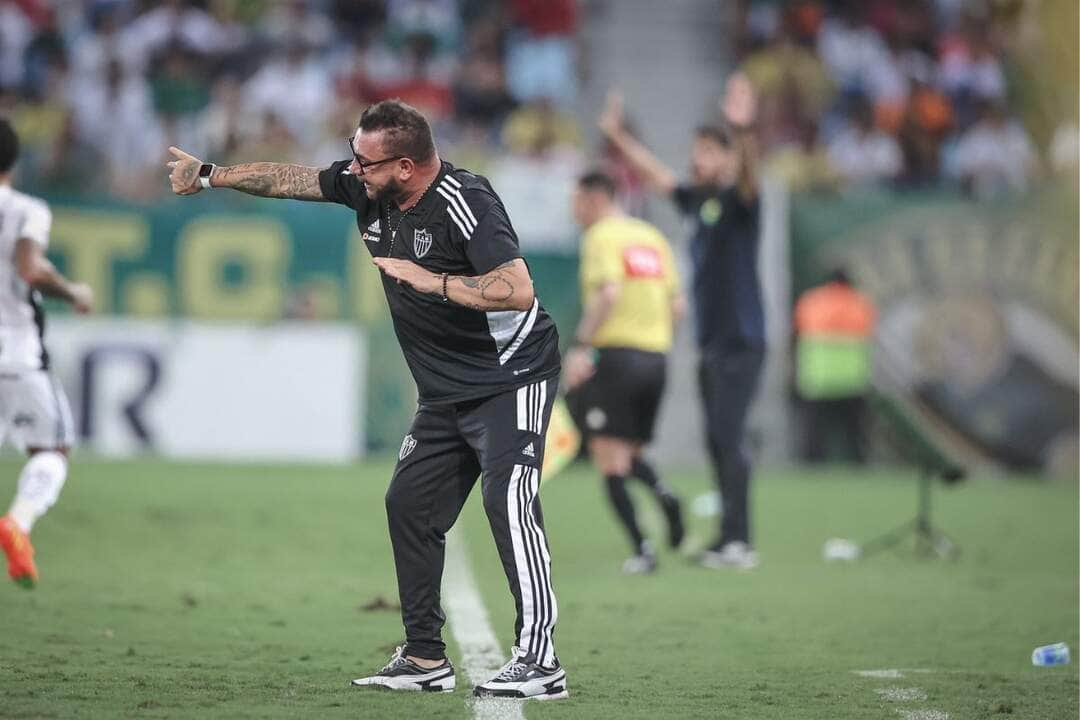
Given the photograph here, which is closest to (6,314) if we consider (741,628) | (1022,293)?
(741,628)

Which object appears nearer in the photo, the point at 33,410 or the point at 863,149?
the point at 33,410

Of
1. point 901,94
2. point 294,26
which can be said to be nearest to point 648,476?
point 294,26

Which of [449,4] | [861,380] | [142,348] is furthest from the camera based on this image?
[449,4]

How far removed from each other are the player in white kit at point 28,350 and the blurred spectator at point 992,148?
13939 mm

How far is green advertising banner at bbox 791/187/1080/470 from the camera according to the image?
61.6ft

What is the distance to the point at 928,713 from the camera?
6086mm

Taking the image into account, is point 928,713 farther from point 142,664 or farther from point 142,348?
point 142,348

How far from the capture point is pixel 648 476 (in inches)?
439

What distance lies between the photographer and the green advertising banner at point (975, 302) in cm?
1877

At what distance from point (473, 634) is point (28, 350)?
2.54 metres

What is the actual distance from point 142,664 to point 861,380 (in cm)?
1279

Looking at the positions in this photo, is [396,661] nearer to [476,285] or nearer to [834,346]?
[476,285]

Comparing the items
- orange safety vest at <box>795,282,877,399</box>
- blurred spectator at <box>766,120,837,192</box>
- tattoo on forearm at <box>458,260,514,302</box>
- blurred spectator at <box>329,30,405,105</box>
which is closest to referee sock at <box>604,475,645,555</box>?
tattoo on forearm at <box>458,260,514,302</box>

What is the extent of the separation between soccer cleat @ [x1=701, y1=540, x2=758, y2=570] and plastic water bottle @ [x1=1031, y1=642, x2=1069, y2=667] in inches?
135
